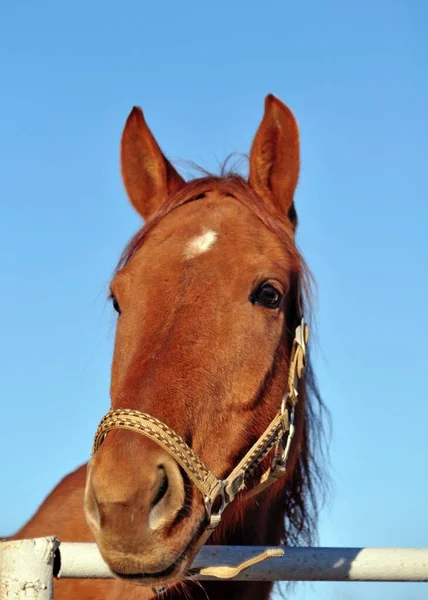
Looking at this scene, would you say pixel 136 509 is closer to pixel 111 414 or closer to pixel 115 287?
pixel 111 414

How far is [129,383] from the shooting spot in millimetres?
2926

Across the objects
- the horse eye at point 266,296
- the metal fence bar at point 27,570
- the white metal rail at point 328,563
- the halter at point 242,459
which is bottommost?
the metal fence bar at point 27,570

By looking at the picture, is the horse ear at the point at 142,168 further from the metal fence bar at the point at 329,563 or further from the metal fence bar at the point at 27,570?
the metal fence bar at the point at 27,570

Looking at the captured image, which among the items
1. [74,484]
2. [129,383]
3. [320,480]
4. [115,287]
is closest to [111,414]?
[129,383]

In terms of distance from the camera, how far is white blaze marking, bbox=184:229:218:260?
11.2 ft

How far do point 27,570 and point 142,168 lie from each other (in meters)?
2.49

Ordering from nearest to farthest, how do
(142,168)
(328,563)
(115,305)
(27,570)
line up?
1. (27,570)
2. (328,563)
3. (115,305)
4. (142,168)

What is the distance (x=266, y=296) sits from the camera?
11.3 ft

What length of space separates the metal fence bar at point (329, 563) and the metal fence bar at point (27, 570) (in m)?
0.65

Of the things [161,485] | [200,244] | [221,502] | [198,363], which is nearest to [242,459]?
[221,502]

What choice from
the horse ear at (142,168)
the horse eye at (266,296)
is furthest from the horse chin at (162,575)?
the horse ear at (142,168)

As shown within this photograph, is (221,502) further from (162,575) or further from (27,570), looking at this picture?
(27,570)

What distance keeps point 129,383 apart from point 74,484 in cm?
240

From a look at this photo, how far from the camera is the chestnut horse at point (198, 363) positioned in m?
2.64
